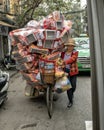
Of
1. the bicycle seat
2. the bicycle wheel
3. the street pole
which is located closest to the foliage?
the bicycle seat

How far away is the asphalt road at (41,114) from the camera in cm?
700

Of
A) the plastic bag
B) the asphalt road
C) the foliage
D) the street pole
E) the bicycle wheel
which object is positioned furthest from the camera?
the foliage

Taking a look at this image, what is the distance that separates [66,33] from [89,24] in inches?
286

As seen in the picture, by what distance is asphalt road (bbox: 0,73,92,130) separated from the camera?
7004 millimetres

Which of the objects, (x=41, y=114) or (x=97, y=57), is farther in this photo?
(x=41, y=114)

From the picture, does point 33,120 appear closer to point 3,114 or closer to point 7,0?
point 3,114

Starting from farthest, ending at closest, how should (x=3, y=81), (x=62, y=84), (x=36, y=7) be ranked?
(x=36, y=7) < (x=3, y=81) < (x=62, y=84)

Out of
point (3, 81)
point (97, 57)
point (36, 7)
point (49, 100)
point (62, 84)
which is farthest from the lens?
point (36, 7)

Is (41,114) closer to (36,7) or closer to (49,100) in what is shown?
(49,100)

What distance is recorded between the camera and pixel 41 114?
8.01 metres

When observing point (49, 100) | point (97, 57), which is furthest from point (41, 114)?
point (97, 57)

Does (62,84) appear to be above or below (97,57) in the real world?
below

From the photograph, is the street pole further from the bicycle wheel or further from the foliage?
the foliage

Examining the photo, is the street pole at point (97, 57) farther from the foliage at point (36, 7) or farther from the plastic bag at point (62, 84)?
the foliage at point (36, 7)
